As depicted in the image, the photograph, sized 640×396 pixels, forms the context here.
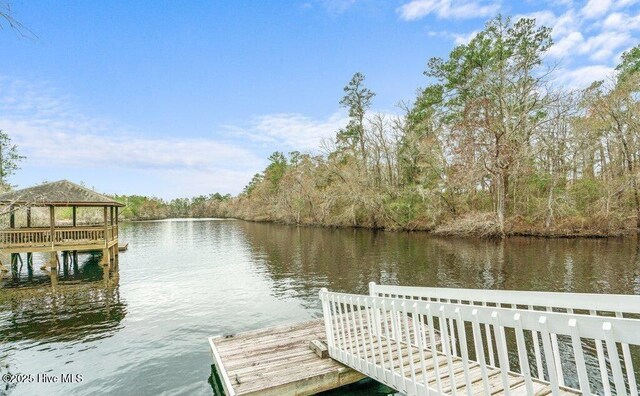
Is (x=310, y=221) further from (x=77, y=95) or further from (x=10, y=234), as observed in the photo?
(x=10, y=234)

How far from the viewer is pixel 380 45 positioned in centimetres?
2209

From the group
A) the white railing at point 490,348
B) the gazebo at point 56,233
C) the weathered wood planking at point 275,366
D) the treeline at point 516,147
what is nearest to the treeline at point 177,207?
the treeline at point 516,147

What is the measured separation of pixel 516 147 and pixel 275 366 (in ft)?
88.8

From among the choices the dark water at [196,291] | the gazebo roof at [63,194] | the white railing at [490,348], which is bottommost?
the dark water at [196,291]

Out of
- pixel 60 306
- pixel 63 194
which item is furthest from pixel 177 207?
pixel 60 306

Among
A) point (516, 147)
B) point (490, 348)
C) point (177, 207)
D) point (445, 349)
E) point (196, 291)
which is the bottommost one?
point (196, 291)

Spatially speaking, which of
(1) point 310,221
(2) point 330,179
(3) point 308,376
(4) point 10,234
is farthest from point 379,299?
(1) point 310,221

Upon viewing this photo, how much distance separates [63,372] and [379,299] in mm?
6805

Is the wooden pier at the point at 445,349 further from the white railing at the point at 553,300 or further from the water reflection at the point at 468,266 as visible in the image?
the water reflection at the point at 468,266

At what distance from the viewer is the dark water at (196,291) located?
266 inches

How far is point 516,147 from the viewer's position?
2567 cm

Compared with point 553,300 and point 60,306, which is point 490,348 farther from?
point 60,306

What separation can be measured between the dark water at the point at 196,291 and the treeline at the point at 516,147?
4.24 metres

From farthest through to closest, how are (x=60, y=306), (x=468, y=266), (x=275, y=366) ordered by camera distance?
(x=468, y=266), (x=60, y=306), (x=275, y=366)
